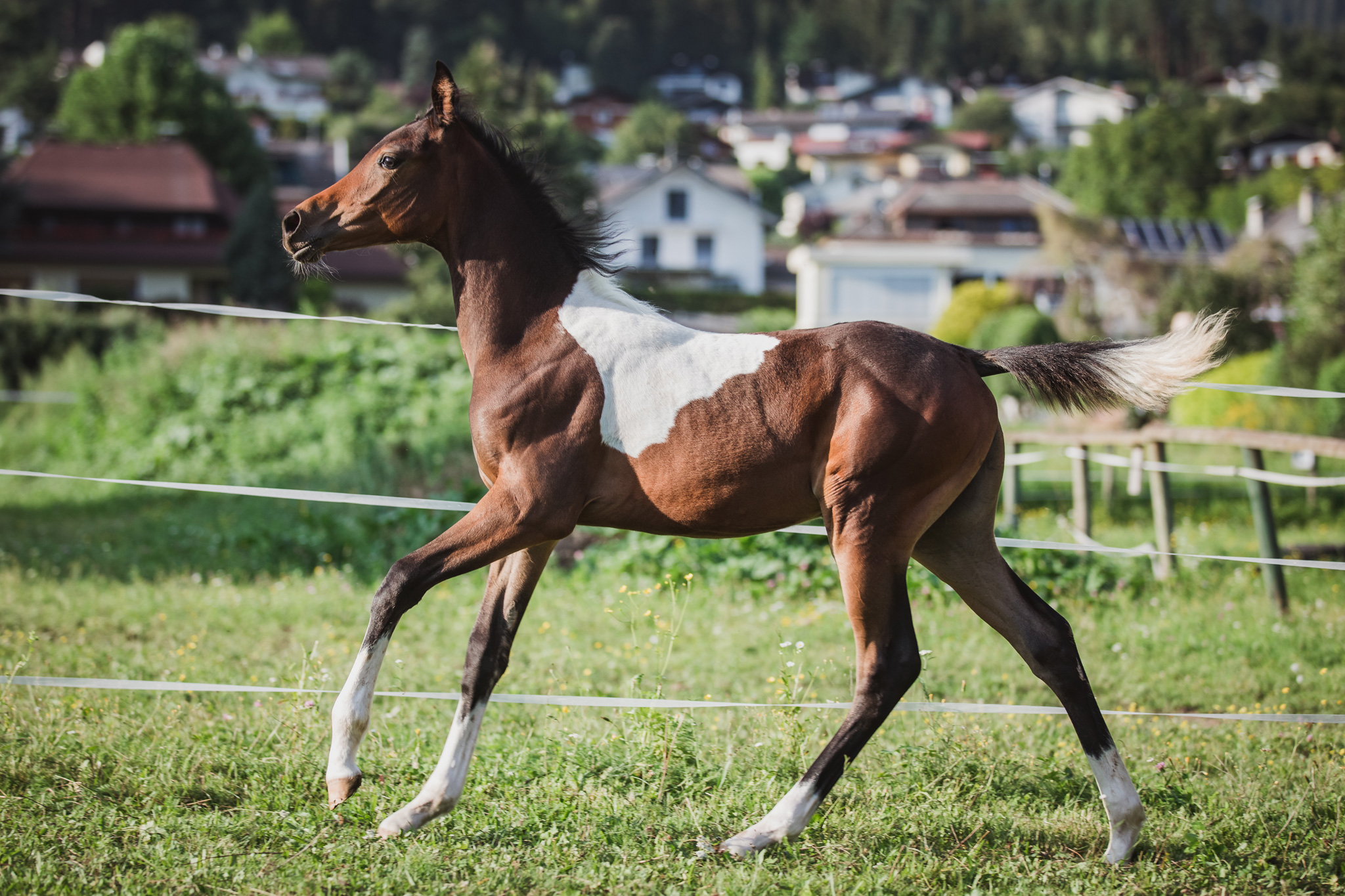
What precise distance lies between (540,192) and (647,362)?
73cm

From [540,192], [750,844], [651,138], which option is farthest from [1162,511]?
[651,138]

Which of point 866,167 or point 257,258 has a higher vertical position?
point 257,258

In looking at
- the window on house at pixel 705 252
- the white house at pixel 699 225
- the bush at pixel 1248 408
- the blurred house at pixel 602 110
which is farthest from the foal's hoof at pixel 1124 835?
the blurred house at pixel 602 110

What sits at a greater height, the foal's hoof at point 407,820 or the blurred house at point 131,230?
the foal's hoof at point 407,820

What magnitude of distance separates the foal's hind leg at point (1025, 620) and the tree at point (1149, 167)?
2432 inches

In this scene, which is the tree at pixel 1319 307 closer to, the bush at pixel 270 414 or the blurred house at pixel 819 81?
the bush at pixel 270 414

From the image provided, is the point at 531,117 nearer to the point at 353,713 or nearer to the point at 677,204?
the point at 677,204

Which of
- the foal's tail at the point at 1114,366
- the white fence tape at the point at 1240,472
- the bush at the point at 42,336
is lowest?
the bush at the point at 42,336

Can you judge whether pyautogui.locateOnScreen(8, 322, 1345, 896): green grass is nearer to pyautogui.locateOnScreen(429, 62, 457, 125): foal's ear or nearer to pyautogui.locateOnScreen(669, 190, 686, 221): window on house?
pyautogui.locateOnScreen(429, 62, 457, 125): foal's ear

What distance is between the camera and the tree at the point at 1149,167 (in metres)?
61.2

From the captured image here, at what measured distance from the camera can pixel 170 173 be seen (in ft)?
130

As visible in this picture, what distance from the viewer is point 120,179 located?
127 feet

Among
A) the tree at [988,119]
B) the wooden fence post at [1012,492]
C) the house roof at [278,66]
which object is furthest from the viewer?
the tree at [988,119]

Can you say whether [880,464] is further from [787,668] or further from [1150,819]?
[1150,819]
